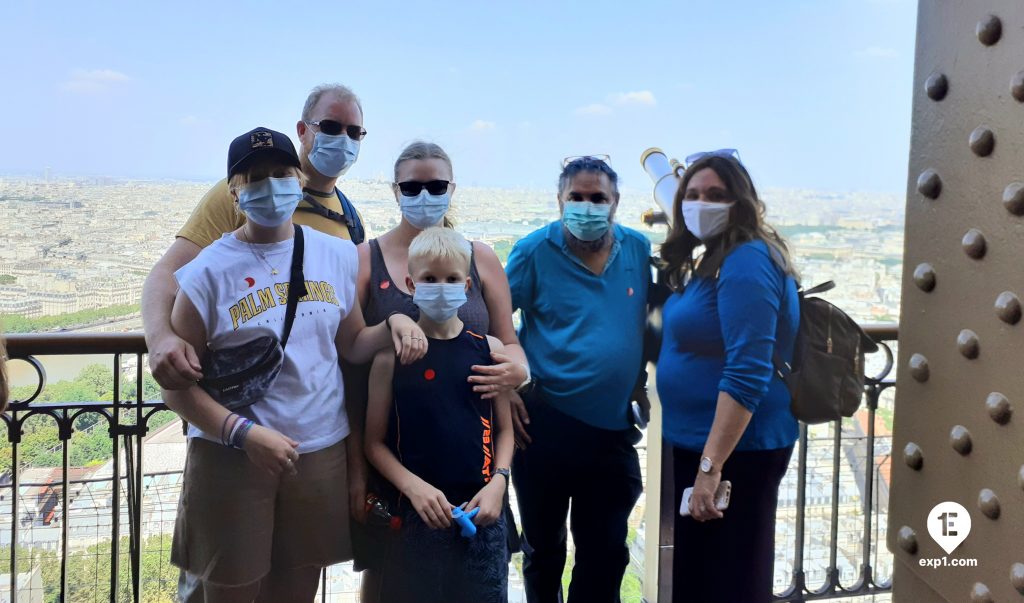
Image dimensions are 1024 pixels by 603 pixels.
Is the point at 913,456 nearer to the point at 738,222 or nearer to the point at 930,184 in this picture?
the point at 930,184

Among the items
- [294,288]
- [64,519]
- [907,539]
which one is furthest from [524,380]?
[64,519]

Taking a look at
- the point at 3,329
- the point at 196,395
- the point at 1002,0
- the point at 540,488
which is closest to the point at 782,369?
the point at 540,488

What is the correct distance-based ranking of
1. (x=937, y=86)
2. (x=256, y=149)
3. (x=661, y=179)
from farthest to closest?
(x=661, y=179)
(x=256, y=149)
(x=937, y=86)

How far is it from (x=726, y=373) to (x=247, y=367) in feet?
3.59

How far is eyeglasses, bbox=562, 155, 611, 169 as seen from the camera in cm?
196

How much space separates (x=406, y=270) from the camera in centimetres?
173

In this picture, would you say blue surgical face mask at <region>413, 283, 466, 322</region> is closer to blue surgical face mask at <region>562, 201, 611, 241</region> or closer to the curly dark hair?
blue surgical face mask at <region>562, 201, 611, 241</region>

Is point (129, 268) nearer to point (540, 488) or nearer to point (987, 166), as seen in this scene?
point (540, 488)

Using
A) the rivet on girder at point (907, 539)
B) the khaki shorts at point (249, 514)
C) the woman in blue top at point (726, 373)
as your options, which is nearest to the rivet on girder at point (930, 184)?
the rivet on girder at point (907, 539)

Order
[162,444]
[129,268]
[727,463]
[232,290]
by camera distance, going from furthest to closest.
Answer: [162,444]
[727,463]
[129,268]
[232,290]

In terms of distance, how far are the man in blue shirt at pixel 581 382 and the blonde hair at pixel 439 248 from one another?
13.8 inches

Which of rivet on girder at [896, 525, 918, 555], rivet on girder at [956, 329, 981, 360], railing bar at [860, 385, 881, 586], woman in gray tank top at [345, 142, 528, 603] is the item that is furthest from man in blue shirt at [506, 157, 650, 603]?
rivet on girder at [956, 329, 981, 360]

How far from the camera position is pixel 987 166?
77 centimetres

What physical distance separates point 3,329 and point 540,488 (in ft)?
4.61
